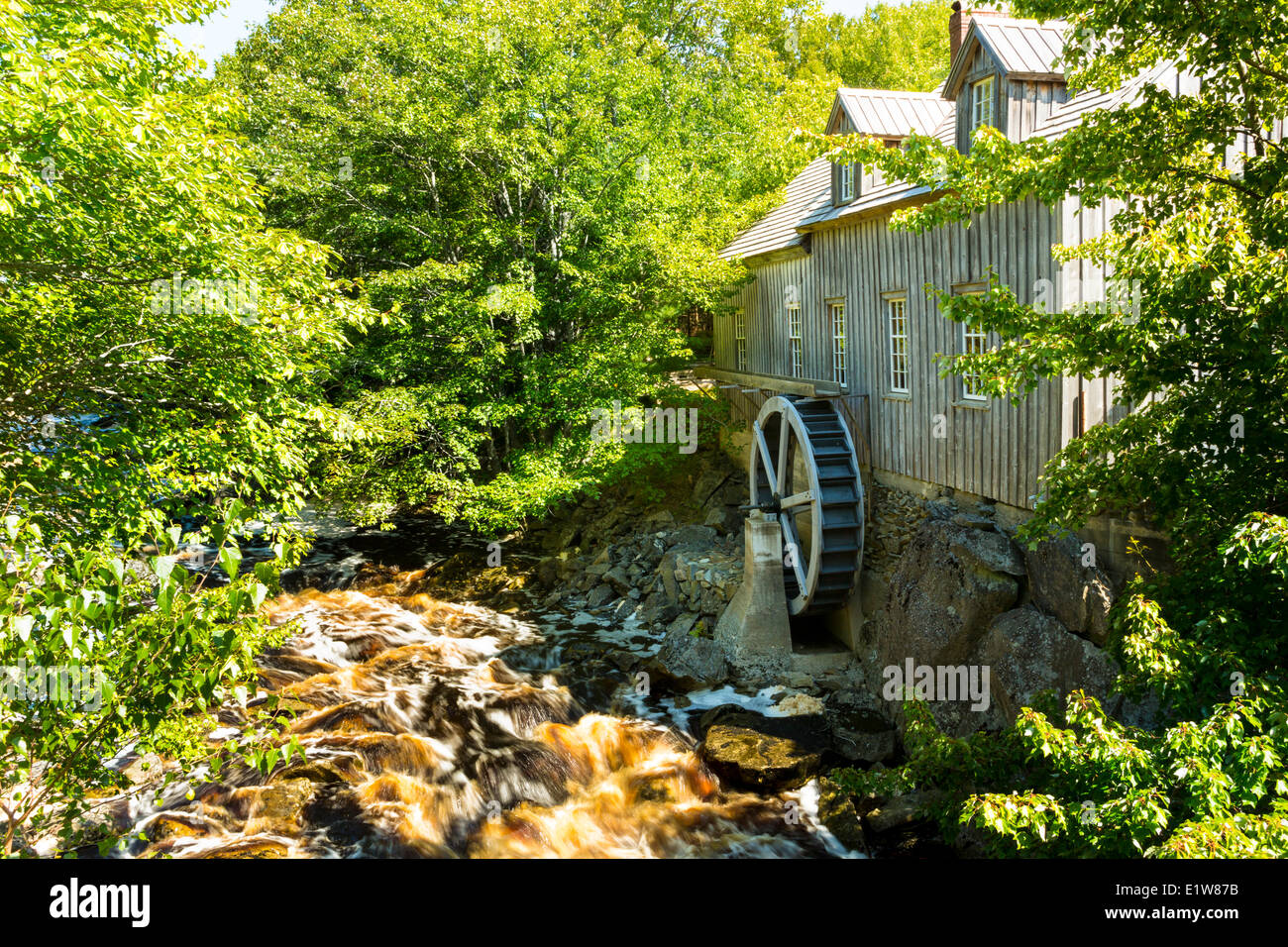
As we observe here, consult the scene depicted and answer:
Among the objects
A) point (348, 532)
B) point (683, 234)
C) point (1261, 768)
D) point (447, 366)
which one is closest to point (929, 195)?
point (683, 234)

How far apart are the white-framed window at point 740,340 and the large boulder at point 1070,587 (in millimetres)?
9797

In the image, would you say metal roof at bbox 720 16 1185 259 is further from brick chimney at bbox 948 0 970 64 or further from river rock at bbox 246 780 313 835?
river rock at bbox 246 780 313 835

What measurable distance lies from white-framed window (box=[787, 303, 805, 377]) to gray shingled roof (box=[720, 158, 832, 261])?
1.16 m

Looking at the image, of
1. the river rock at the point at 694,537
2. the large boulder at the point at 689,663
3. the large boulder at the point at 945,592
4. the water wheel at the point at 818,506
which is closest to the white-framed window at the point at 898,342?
the water wheel at the point at 818,506

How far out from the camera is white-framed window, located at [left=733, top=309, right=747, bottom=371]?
17.7 meters

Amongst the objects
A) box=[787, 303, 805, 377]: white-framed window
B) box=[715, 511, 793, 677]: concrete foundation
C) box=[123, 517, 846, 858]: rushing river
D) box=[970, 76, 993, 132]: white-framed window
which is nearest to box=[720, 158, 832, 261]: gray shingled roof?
box=[787, 303, 805, 377]: white-framed window

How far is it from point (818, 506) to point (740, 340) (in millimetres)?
7291

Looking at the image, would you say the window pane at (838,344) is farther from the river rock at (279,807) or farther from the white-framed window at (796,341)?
the river rock at (279,807)

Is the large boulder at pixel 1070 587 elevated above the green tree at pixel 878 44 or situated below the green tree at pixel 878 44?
below

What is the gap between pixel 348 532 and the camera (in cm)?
1836

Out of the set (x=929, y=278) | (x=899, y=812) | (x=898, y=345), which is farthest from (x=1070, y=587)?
(x=898, y=345)

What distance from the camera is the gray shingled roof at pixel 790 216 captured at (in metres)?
14.3

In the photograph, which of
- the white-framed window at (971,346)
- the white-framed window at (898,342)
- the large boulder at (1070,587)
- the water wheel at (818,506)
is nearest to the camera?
the large boulder at (1070,587)
